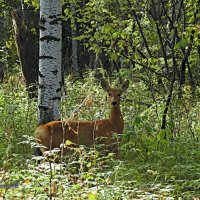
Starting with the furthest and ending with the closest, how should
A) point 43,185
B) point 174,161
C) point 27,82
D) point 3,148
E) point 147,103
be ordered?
point 27,82
point 147,103
point 3,148
point 174,161
point 43,185

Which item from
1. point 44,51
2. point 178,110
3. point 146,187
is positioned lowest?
point 146,187

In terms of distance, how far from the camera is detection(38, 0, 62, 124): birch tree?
25.8ft

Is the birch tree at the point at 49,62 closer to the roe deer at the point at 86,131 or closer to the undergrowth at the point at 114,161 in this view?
the undergrowth at the point at 114,161

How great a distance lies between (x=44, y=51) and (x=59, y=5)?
75 cm

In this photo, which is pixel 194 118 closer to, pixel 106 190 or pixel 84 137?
pixel 84 137

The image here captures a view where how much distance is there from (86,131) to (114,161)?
2.05m

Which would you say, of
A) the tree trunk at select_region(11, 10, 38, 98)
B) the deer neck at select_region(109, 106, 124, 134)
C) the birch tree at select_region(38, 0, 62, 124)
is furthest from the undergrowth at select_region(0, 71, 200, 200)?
the tree trunk at select_region(11, 10, 38, 98)

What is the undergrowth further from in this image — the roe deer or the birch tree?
the birch tree

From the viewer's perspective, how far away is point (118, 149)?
713cm

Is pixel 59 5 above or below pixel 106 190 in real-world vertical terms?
above

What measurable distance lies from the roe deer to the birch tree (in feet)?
1.54

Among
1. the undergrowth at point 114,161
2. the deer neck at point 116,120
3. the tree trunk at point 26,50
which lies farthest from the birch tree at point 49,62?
the tree trunk at point 26,50

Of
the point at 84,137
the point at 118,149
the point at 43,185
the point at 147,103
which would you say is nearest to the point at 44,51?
the point at 84,137

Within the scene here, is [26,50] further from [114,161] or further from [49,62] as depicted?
[114,161]
